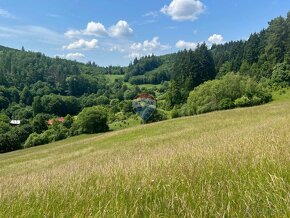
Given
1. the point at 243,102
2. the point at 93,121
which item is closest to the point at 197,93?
the point at 243,102

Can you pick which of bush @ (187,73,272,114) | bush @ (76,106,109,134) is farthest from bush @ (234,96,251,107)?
bush @ (76,106,109,134)

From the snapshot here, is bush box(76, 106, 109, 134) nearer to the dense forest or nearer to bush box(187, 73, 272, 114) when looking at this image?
the dense forest

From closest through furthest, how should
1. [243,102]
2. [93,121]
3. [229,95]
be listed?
[243,102] < [229,95] < [93,121]

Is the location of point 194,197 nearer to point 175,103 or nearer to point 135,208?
point 135,208

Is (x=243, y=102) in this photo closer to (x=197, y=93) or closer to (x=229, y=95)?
(x=229, y=95)

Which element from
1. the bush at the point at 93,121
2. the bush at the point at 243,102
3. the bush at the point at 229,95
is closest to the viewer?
the bush at the point at 243,102

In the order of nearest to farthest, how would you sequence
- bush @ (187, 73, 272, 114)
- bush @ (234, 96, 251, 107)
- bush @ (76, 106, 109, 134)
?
bush @ (234, 96, 251, 107) < bush @ (187, 73, 272, 114) < bush @ (76, 106, 109, 134)

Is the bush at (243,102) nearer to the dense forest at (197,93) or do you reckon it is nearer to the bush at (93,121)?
the dense forest at (197,93)

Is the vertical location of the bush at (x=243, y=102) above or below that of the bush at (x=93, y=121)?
above

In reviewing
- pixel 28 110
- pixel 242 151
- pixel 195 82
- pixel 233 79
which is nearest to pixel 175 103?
pixel 195 82

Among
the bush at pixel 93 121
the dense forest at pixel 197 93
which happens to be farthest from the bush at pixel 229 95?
the bush at pixel 93 121

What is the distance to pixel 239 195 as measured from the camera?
11.0ft

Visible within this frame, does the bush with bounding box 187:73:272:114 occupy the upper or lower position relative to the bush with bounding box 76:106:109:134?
upper

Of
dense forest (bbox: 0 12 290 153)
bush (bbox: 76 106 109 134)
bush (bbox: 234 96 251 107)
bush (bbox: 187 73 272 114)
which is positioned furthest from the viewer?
bush (bbox: 76 106 109 134)
